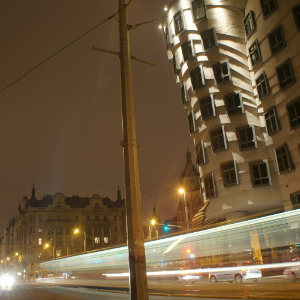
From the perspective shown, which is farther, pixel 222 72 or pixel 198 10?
pixel 198 10

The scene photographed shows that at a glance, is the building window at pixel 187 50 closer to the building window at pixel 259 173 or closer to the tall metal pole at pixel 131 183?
the building window at pixel 259 173

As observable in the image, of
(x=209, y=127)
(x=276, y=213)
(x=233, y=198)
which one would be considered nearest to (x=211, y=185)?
(x=233, y=198)

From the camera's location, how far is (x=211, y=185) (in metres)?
28.0

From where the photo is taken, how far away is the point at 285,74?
962 inches

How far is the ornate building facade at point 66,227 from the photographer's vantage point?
95.6 m

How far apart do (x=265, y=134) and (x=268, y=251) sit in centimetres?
1545

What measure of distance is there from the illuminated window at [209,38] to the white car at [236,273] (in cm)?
1961

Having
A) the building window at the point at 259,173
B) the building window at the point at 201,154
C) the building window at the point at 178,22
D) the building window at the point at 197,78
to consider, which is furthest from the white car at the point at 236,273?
the building window at the point at 178,22

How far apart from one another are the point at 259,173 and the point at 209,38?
1182 centimetres

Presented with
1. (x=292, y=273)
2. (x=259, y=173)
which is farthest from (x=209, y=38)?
(x=292, y=273)

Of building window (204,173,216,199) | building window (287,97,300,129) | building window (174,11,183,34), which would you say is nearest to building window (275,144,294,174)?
building window (287,97,300,129)

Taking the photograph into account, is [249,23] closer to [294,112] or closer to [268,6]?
[268,6]

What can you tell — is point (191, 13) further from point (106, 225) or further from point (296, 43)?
point (106, 225)

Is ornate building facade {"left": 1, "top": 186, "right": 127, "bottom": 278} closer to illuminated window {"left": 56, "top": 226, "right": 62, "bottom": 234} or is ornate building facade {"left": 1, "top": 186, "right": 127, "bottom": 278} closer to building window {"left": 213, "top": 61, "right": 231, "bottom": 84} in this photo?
illuminated window {"left": 56, "top": 226, "right": 62, "bottom": 234}
